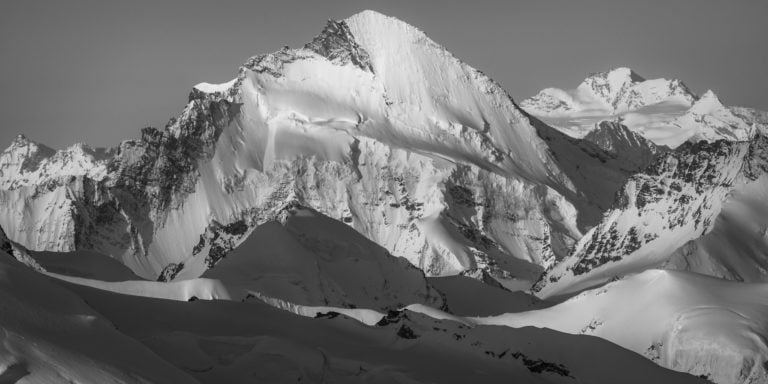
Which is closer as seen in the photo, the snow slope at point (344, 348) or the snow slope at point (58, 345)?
the snow slope at point (58, 345)

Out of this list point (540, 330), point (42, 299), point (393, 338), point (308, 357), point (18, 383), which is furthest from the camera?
point (540, 330)

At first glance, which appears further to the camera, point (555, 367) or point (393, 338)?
point (393, 338)

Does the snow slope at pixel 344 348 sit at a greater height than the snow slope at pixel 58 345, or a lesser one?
lesser

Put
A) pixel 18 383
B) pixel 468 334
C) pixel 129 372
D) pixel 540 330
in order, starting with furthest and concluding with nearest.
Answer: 1. pixel 540 330
2. pixel 468 334
3. pixel 129 372
4. pixel 18 383

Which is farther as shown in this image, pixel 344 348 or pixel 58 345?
pixel 344 348

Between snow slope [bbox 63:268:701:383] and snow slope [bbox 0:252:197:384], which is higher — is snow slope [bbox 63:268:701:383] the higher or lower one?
the lower one

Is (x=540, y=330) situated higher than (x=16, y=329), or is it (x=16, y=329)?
(x=16, y=329)

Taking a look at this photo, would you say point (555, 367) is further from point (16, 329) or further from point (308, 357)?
point (16, 329)

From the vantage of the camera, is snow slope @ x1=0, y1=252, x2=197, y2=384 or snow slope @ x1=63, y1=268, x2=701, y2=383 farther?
snow slope @ x1=63, y1=268, x2=701, y2=383

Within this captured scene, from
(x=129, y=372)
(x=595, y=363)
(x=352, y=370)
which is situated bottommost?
(x=595, y=363)

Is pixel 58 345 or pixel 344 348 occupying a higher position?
pixel 58 345

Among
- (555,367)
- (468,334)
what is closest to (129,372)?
(555,367)
